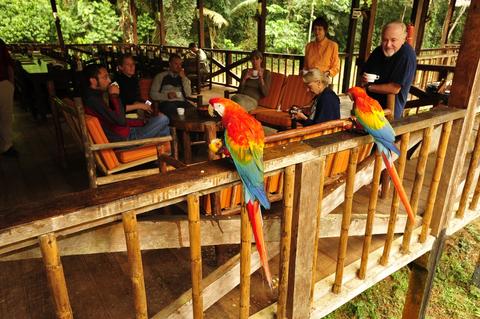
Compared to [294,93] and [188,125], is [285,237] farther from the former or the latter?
[294,93]

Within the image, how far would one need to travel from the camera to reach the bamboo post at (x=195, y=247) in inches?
48.5

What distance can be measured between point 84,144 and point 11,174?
1541mm

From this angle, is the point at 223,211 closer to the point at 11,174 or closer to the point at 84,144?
the point at 84,144

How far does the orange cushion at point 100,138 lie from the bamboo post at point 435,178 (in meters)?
2.53

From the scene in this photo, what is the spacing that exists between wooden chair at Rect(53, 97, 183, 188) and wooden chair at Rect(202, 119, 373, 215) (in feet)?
1.93

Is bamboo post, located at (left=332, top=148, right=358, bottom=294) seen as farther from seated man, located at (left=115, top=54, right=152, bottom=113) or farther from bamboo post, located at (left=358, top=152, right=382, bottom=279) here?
seated man, located at (left=115, top=54, right=152, bottom=113)

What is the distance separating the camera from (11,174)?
3.66 metres

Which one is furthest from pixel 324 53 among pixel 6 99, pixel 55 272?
pixel 55 272

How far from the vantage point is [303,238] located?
5.29 feet

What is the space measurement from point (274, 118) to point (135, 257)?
356 cm

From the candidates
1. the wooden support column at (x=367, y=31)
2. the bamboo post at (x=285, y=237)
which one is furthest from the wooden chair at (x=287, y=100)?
the bamboo post at (x=285, y=237)

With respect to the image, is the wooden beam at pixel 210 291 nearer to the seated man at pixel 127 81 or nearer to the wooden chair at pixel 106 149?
the wooden chair at pixel 106 149

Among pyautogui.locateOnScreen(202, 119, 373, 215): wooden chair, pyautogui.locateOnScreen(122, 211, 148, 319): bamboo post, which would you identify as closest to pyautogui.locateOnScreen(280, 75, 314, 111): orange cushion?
pyautogui.locateOnScreen(202, 119, 373, 215): wooden chair

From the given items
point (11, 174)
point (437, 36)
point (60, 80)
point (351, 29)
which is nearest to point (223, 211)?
point (11, 174)
